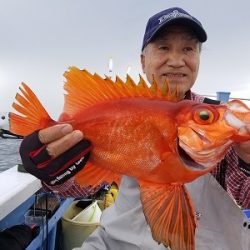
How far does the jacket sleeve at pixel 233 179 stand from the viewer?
154cm

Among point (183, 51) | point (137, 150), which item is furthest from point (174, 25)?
point (137, 150)

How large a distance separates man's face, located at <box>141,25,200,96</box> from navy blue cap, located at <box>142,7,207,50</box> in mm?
37

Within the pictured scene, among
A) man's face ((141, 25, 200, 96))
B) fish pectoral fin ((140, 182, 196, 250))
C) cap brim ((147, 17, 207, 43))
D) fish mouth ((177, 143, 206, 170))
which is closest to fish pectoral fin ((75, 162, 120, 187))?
fish pectoral fin ((140, 182, 196, 250))

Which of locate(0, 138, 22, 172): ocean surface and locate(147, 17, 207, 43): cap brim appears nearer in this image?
locate(147, 17, 207, 43): cap brim

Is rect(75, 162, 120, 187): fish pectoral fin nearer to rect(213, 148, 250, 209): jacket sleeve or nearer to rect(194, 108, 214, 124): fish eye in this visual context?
rect(194, 108, 214, 124): fish eye

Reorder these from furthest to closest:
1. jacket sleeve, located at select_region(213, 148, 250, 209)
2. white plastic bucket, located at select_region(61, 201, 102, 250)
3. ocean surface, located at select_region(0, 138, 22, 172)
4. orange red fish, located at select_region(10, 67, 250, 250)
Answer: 1. ocean surface, located at select_region(0, 138, 22, 172)
2. white plastic bucket, located at select_region(61, 201, 102, 250)
3. jacket sleeve, located at select_region(213, 148, 250, 209)
4. orange red fish, located at select_region(10, 67, 250, 250)

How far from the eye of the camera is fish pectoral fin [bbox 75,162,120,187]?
1.15 m

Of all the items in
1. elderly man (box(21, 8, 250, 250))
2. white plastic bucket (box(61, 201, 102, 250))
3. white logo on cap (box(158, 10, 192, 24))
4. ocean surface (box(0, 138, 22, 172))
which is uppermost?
white logo on cap (box(158, 10, 192, 24))

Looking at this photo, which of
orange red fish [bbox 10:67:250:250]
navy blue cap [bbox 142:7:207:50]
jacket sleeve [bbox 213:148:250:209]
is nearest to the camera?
orange red fish [bbox 10:67:250:250]

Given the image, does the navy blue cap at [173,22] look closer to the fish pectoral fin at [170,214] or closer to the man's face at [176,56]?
the man's face at [176,56]

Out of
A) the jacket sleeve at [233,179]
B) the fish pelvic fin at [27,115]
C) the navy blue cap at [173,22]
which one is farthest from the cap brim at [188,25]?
the fish pelvic fin at [27,115]

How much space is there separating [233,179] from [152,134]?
2.49 ft

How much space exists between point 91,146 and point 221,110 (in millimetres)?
457

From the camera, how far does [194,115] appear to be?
0.99 m
